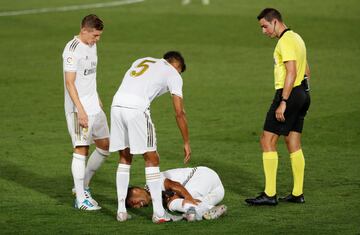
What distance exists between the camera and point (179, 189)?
12.2 meters

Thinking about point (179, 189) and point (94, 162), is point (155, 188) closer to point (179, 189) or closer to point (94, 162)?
point (179, 189)

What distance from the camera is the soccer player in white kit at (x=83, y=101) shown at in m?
12.2

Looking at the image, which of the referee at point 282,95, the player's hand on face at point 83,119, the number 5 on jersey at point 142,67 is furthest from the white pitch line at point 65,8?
the number 5 on jersey at point 142,67

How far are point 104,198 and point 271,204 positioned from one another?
6.74 ft

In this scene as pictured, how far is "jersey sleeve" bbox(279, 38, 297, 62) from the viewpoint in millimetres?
12195

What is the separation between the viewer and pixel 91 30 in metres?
12.3

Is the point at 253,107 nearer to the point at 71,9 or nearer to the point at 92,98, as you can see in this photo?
the point at 92,98

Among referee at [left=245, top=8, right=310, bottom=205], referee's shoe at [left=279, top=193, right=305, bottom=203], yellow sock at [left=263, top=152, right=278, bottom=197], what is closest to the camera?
referee at [left=245, top=8, right=310, bottom=205]

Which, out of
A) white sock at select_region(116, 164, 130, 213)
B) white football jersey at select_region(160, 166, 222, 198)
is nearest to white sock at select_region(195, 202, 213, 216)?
white football jersey at select_region(160, 166, 222, 198)

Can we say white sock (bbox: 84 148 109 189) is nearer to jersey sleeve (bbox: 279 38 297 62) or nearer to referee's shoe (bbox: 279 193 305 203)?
referee's shoe (bbox: 279 193 305 203)

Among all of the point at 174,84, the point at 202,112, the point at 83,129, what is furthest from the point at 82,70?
the point at 202,112

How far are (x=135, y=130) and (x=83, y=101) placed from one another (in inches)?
43.7

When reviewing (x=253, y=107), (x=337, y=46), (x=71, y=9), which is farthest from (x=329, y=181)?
(x=71, y=9)

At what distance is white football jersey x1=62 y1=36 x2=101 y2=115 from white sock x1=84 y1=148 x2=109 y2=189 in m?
0.53
